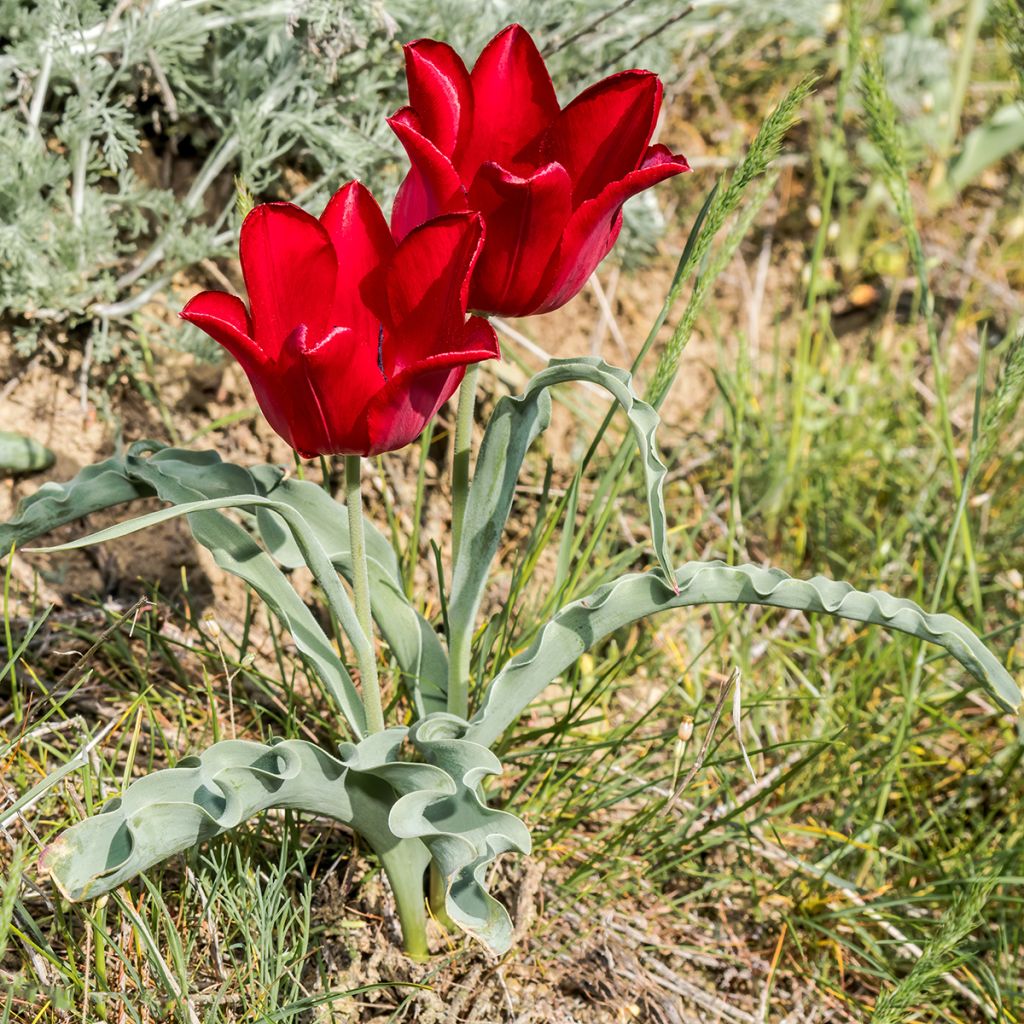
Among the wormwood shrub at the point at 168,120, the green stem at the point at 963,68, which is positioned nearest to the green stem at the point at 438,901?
the wormwood shrub at the point at 168,120

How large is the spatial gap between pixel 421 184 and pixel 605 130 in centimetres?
19

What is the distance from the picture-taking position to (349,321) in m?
1.14

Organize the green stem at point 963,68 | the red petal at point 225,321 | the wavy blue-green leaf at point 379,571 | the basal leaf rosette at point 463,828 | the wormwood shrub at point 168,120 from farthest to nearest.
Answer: the green stem at point 963,68, the wormwood shrub at point 168,120, the wavy blue-green leaf at point 379,571, the basal leaf rosette at point 463,828, the red petal at point 225,321

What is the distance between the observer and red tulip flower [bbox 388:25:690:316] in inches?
44.2

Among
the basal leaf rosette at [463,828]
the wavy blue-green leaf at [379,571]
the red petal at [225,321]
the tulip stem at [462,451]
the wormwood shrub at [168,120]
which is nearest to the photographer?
the red petal at [225,321]

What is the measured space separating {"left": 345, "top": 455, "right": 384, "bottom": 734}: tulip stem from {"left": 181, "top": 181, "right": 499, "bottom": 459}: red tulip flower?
50mm

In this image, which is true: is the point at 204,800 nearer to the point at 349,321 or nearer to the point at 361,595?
the point at 361,595

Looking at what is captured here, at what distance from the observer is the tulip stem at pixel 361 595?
1196mm

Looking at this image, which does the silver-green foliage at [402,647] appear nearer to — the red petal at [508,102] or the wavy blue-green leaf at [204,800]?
the wavy blue-green leaf at [204,800]

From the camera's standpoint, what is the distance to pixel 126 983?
1363 millimetres

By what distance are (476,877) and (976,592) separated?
3.75 feet

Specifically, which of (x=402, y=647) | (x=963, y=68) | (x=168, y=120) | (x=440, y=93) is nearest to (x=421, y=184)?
(x=440, y=93)

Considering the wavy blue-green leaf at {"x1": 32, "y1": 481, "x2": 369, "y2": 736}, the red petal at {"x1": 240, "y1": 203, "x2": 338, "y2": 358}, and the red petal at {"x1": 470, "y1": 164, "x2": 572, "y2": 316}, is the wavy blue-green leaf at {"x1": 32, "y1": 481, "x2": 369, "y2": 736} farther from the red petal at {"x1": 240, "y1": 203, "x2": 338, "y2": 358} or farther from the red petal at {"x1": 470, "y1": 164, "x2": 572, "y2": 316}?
the red petal at {"x1": 470, "y1": 164, "x2": 572, "y2": 316}

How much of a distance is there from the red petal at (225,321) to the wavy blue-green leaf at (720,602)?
0.44 metres
